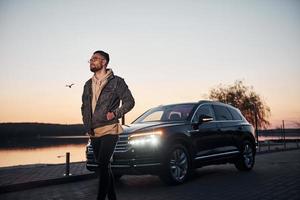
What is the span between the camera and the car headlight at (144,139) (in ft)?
24.8

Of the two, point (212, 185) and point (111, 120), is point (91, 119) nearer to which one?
point (111, 120)

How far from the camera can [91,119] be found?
4.52 metres

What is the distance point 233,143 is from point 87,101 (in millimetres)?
6502

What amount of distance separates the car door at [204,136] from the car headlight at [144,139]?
1.24 metres

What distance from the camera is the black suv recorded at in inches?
297

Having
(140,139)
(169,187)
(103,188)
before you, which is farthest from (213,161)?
(103,188)

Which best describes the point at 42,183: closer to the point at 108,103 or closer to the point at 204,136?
the point at 204,136

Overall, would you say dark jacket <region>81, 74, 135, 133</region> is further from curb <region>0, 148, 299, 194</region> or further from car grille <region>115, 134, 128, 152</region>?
curb <region>0, 148, 299, 194</region>

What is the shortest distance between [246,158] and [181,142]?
3345 mm

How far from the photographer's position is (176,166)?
8125 millimetres

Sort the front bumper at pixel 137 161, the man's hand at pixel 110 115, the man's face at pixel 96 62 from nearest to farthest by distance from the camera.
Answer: the man's hand at pixel 110 115, the man's face at pixel 96 62, the front bumper at pixel 137 161

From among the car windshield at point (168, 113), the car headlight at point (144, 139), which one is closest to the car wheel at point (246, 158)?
the car windshield at point (168, 113)

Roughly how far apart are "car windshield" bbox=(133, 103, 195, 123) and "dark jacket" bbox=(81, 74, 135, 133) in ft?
14.4

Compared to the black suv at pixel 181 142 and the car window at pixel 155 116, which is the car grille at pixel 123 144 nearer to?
the black suv at pixel 181 142
